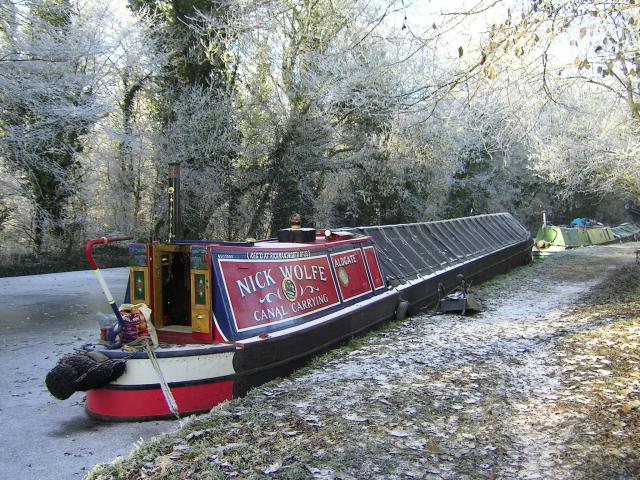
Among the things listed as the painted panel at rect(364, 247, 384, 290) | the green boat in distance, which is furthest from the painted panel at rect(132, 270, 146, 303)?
the green boat in distance

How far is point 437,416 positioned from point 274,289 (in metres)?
2.45

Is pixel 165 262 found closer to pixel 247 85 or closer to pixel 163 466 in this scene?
pixel 163 466

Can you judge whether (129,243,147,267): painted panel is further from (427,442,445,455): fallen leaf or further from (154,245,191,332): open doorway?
(427,442,445,455): fallen leaf

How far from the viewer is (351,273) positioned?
8.30 m

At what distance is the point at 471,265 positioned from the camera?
1306cm

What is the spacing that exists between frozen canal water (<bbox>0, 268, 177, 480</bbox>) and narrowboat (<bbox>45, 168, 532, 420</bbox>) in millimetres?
303

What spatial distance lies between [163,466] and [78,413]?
2.21 m

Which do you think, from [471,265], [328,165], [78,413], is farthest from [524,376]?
[328,165]

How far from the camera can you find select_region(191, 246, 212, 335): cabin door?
19.2ft

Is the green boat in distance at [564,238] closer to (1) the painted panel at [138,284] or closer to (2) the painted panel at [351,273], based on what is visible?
(2) the painted panel at [351,273]

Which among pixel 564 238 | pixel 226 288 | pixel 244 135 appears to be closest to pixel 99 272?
pixel 226 288

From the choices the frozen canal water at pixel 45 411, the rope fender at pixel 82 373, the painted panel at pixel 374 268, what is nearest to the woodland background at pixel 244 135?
the frozen canal water at pixel 45 411

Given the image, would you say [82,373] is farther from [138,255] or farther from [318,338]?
[318,338]

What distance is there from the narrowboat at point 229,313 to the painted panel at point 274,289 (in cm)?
1
